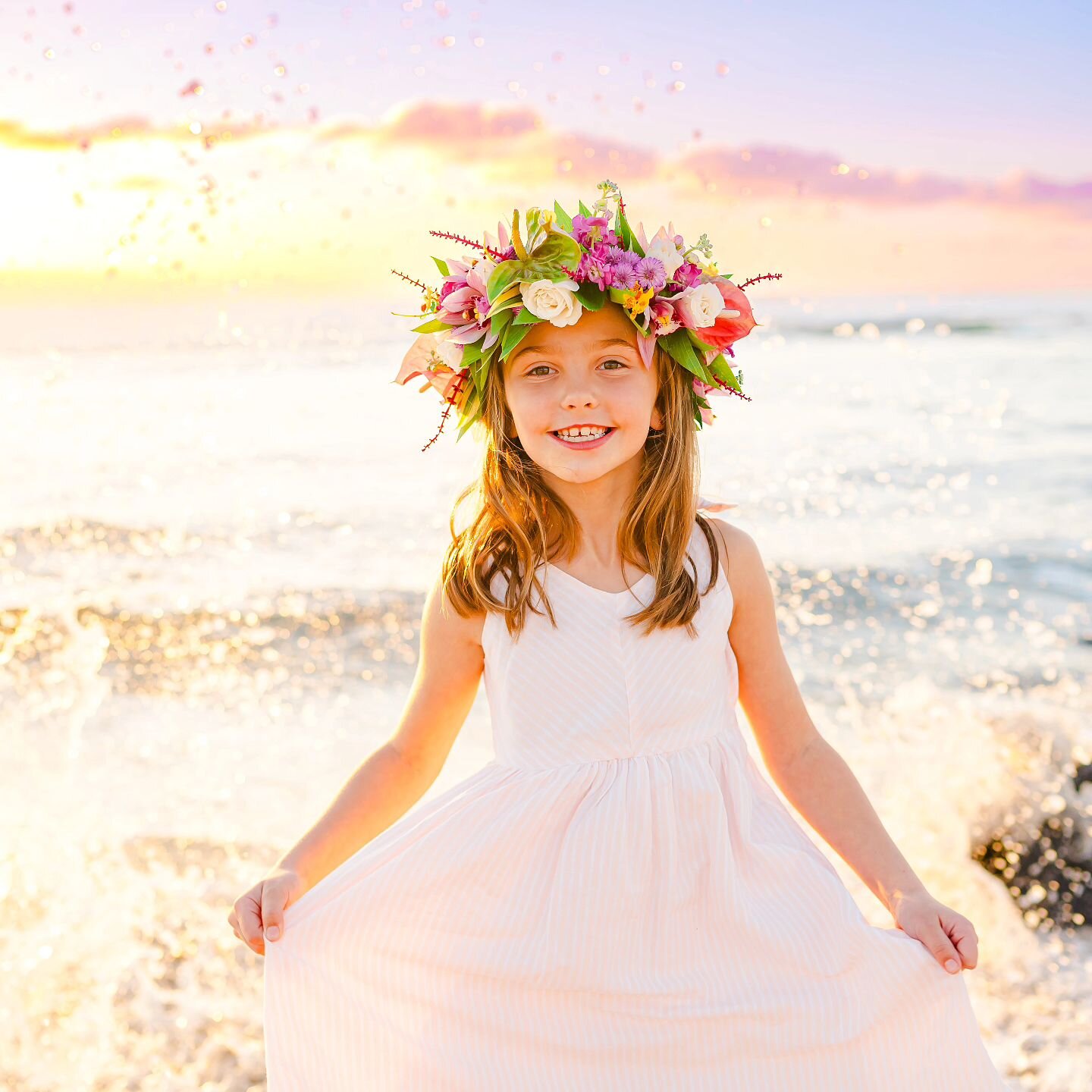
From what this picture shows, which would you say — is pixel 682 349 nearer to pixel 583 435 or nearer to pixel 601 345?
pixel 601 345

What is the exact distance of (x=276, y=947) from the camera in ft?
7.59

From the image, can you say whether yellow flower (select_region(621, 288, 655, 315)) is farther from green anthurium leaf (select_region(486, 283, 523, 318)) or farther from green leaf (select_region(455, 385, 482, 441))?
green leaf (select_region(455, 385, 482, 441))

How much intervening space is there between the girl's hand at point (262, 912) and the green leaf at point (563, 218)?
1.46 metres

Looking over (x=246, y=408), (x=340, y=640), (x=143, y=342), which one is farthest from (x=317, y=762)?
(x=143, y=342)

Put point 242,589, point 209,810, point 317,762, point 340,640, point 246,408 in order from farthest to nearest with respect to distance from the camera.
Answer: point 246,408 < point 242,589 < point 340,640 < point 317,762 < point 209,810

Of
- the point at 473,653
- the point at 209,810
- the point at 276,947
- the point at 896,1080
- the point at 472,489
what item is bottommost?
Answer: the point at 209,810

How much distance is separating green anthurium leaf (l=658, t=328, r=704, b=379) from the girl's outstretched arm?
1.19ft

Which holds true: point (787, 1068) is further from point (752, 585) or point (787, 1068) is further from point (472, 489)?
point (472, 489)

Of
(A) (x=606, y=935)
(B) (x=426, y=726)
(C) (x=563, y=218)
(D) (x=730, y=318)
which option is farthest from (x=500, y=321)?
(A) (x=606, y=935)

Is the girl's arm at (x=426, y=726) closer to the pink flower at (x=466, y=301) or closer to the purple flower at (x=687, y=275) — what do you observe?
the pink flower at (x=466, y=301)

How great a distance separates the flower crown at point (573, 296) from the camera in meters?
2.53

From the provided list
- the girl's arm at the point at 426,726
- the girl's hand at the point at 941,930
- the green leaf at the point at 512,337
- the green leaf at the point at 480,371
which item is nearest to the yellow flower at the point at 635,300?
the green leaf at the point at 512,337

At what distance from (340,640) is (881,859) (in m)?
6.54

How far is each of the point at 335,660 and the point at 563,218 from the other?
19.8ft
